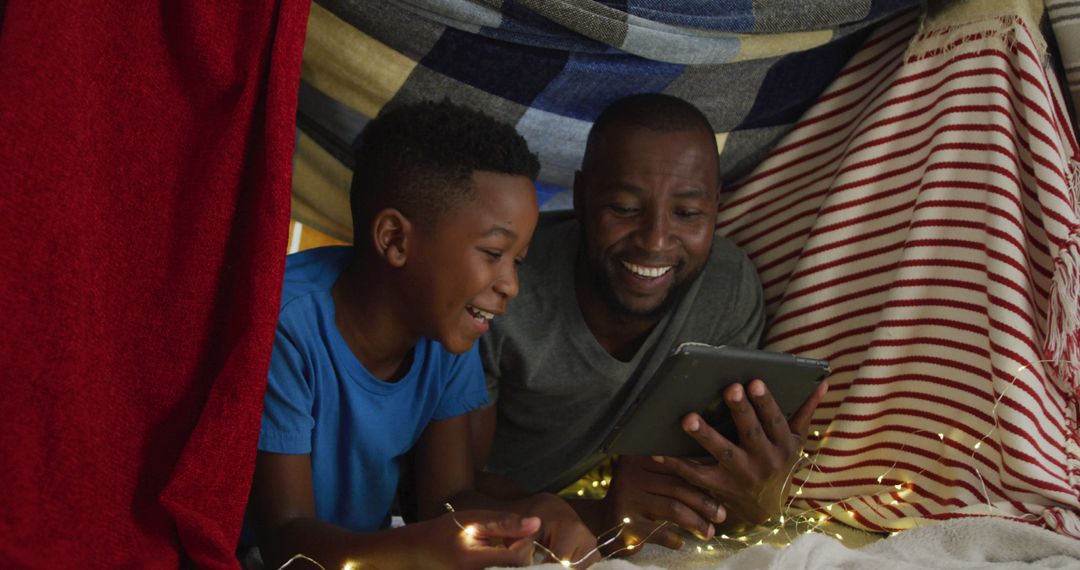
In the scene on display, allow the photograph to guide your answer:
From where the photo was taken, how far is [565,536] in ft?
3.18

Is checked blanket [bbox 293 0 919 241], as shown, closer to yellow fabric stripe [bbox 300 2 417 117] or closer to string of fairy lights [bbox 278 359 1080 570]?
yellow fabric stripe [bbox 300 2 417 117]

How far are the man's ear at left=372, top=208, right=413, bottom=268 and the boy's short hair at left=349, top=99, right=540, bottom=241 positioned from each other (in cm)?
1

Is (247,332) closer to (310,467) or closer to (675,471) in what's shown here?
(310,467)

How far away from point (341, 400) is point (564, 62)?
18.8 inches

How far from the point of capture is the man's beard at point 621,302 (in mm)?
1208

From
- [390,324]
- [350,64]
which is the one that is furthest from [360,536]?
[350,64]

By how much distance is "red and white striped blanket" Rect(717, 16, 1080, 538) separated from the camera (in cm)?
107

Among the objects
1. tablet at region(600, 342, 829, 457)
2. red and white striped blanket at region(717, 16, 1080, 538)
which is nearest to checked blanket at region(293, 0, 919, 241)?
red and white striped blanket at region(717, 16, 1080, 538)

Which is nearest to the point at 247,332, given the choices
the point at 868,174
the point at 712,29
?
the point at 712,29

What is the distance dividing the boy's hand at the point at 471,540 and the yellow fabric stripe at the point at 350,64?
22.0 inches

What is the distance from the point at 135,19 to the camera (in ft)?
2.77

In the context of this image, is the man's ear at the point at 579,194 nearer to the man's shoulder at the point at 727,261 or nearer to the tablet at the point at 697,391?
the man's shoulder at the point at 727,261

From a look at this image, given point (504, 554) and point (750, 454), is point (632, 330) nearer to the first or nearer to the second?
point (750, 454)

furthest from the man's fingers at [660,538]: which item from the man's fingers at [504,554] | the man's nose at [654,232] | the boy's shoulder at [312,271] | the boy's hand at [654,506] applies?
the boy's shoulder at [312,271]
